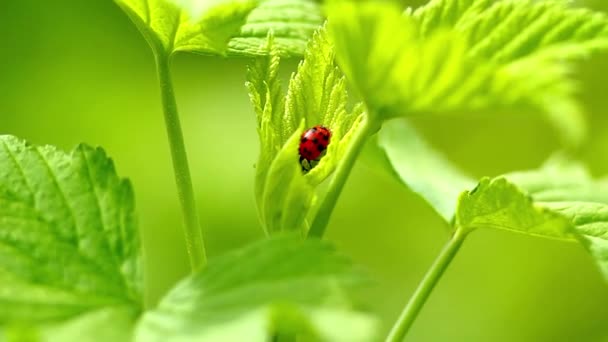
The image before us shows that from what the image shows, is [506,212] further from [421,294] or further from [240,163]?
[240,163]

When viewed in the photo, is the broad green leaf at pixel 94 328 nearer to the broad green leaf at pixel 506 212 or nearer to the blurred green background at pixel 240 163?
the broad green leaf at pixel 506 212

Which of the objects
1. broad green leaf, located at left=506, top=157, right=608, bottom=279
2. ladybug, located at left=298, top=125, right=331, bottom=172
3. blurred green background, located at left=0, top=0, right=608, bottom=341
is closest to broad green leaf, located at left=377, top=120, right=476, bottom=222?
broad green leaf, located at left=506, top=157, right=608, bottom=279

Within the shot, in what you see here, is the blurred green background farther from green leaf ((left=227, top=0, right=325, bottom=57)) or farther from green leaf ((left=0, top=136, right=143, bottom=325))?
green leaf ((left=0, top=136, right=143, bottom=325))

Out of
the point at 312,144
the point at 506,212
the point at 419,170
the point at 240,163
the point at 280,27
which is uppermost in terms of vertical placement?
the point at 280,27

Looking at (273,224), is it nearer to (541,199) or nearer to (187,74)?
(541,199)

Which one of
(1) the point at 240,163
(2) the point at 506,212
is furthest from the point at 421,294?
(1) the point at 240,163

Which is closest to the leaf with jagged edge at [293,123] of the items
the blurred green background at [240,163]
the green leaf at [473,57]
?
the green leaf at [473,57]
